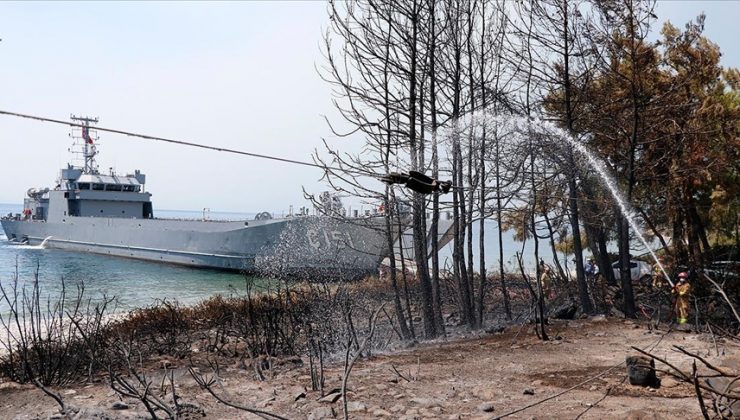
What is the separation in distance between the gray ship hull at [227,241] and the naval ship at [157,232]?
0.05 m

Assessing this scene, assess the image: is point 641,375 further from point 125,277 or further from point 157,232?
point 157,232

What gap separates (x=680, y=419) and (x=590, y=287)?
9.69 m

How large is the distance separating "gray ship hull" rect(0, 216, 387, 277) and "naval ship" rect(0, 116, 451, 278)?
1.9 inches

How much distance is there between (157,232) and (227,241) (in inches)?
274

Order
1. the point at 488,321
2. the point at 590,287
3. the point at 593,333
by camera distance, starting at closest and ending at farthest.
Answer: the point at 593,333, the point at 488,321, the point at 590,287

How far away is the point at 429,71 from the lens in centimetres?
1134

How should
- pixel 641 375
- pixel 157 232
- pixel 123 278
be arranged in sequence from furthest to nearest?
pixel 157 232 < pixel 123 278 < pixel 641 375

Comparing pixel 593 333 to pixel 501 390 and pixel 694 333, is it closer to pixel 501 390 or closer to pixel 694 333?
pixel 694 333

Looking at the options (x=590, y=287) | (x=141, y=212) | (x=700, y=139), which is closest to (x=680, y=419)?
(x=590, y=287)

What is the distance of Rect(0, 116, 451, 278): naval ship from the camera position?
27.4 metres

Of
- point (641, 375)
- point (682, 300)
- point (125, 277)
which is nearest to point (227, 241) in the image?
point (125, 277)

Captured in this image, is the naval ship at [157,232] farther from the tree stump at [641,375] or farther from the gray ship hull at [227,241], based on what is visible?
the tree stump at [641,375]

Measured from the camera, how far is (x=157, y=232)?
38812mm

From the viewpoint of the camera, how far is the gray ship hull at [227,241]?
87.5ft
